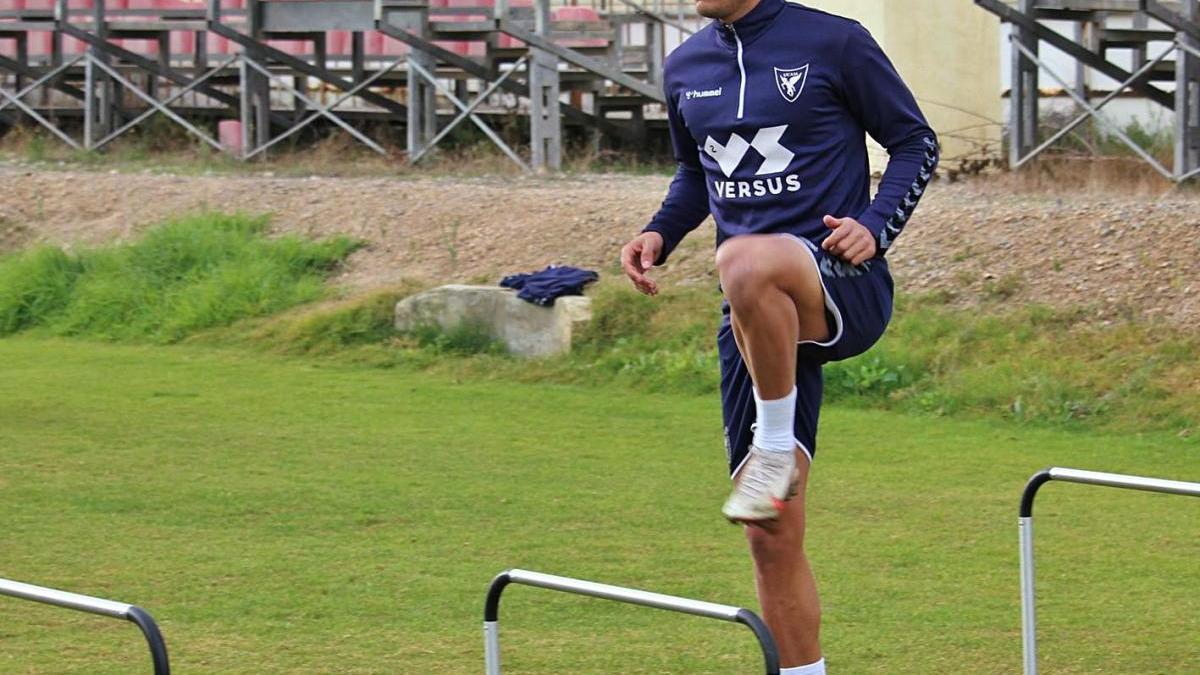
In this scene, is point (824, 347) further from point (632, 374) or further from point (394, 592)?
point (632, 374)

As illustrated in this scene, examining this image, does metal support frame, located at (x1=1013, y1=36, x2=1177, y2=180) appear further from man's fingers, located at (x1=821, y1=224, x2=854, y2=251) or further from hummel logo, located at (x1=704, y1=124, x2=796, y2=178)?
man's fingers, located at (x1=821, y1=224, x2=854, y2=251)

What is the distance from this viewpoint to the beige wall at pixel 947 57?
1917cm

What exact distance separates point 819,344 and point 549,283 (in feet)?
29.5

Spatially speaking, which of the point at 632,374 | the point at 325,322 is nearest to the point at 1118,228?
the point at 632,374

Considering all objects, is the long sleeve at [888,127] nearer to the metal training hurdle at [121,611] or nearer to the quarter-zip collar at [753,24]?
the quarter-zip collar at [753,24]

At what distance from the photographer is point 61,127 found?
25.2 meters

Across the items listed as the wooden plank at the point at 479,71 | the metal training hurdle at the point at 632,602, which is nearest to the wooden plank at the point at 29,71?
the wooden plank at the point at 479,71

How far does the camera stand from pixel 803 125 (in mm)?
5133

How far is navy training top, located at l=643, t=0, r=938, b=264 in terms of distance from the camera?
5121 mm

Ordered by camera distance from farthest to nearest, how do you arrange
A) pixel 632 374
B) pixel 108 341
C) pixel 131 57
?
pixel 131 57 → pixel 108 341 → pixel 632 374

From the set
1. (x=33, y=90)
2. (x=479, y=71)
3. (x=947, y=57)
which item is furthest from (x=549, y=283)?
(x=33, y=90)

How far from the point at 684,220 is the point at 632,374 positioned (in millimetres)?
7333

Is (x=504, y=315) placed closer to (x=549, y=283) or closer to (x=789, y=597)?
(x=549, y=283)

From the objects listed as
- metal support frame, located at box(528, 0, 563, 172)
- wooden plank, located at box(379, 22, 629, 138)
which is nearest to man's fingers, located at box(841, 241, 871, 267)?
metal support frame, located at box(528, 0, 563, 172)
